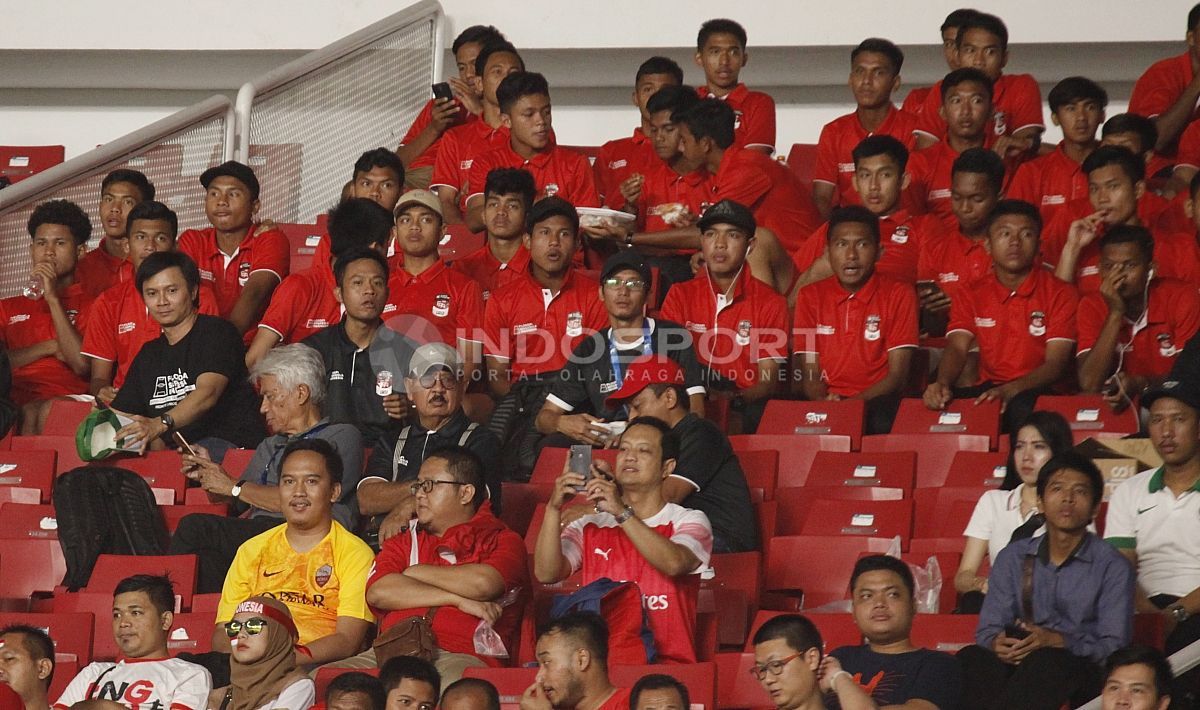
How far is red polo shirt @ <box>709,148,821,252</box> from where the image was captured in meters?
8.35

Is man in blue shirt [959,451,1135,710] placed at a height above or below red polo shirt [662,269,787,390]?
below

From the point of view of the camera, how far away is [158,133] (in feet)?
28.2

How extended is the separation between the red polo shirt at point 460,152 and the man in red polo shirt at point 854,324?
1.95 metres

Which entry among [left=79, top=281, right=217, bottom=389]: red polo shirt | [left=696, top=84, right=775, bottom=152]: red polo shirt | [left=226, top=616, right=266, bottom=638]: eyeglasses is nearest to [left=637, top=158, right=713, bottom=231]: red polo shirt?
[left=696, top=84, right=775, bottom=152]: red polo shirt

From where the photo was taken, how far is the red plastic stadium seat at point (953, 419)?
7016mm

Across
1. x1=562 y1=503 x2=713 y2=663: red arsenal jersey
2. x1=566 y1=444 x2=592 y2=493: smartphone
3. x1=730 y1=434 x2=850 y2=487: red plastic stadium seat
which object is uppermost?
x1=730 y1=434 x2=850 y2=487: red plastic stadium seat

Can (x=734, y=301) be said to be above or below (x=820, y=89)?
below

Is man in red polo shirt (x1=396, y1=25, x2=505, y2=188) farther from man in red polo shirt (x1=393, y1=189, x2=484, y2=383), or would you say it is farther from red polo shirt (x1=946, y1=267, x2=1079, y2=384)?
red polo shirt (x1=946, y1=267, x2=1079, y2=384)

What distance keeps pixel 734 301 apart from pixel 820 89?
3.58 meters

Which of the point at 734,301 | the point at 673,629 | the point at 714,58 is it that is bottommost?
the point at 673,629

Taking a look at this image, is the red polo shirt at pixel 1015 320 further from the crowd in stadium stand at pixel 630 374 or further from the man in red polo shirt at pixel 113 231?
the man in red polo shirt at pixel 113 231

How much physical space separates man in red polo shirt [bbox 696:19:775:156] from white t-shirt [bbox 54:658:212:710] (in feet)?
13.9

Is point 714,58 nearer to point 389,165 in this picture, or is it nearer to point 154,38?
point 389,165

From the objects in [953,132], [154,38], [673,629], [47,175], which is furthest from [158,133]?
[673,629]
